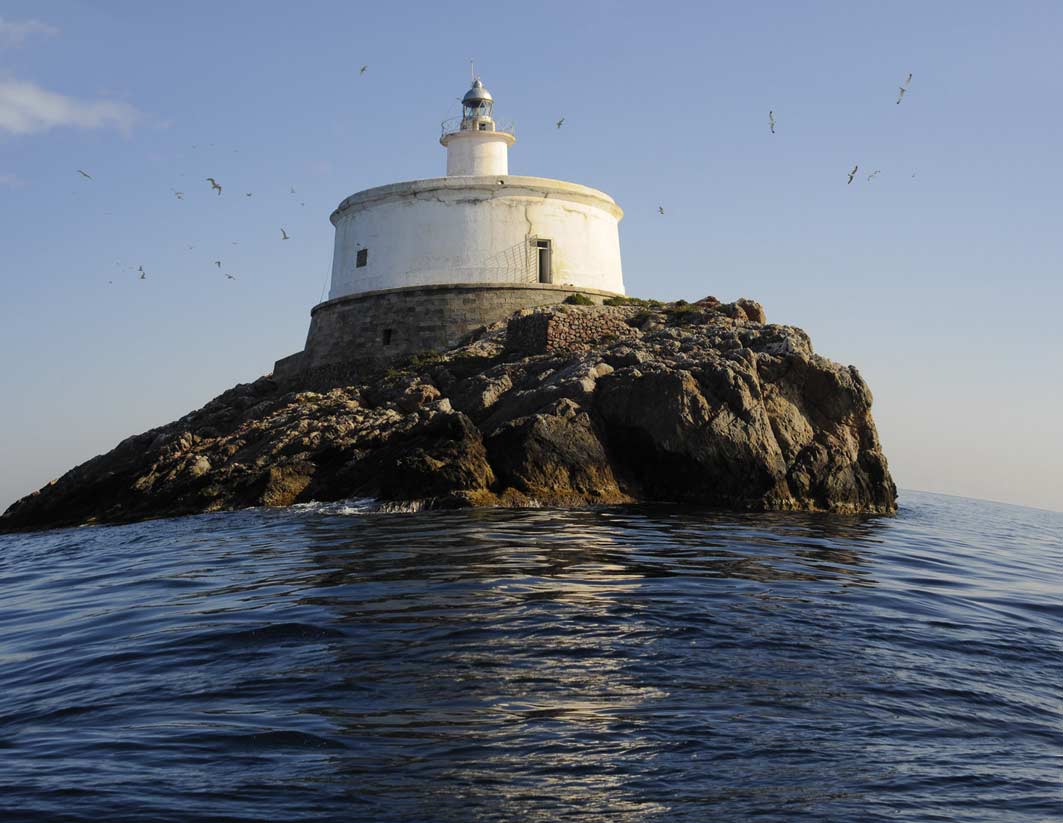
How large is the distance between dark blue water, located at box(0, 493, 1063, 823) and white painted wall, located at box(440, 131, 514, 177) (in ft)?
64.9

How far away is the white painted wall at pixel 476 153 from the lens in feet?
99.5

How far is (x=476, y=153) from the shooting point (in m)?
30.3

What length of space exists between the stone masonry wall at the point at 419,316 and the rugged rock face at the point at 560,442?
12.8 feet

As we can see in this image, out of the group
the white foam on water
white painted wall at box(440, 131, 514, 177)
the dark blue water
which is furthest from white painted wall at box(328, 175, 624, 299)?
the dark blue water

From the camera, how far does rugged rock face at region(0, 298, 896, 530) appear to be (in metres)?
18.1

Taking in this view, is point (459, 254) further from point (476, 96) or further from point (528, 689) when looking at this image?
point (528, 689)

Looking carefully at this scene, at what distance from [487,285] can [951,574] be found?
18178 millimetres

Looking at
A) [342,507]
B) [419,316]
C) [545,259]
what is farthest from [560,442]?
[545,259]

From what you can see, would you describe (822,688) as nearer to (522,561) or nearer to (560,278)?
(522,561)

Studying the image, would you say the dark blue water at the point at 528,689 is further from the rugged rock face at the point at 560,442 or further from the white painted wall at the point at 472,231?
the white painted wall at the point at 472,231

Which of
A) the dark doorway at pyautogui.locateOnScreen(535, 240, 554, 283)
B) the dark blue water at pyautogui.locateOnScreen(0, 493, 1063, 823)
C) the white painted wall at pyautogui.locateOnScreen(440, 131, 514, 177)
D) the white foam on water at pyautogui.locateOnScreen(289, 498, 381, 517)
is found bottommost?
the dark blue water at pyautogui.locateOnScreen(0, 493, 1063, 823)

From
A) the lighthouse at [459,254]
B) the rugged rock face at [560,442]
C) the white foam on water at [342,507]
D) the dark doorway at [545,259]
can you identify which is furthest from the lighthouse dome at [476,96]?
the white foam on water at [342,507]

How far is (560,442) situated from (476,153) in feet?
49.0

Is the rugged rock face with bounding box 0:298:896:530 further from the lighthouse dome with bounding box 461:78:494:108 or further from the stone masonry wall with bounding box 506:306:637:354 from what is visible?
the lighthouse dome with bounding box 461:78:494:108
